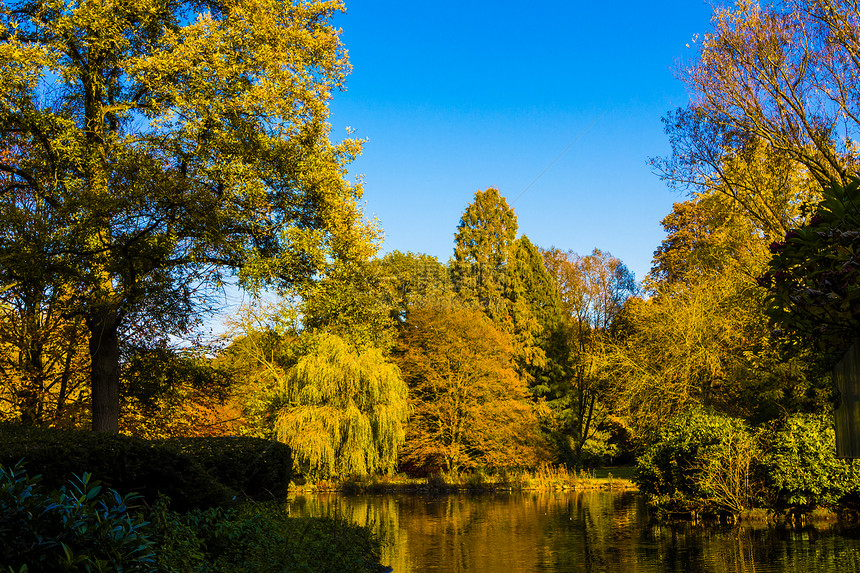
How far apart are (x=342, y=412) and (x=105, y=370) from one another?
1739cm

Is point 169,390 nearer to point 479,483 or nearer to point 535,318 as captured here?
point 479,483

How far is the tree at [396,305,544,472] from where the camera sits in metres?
33.1

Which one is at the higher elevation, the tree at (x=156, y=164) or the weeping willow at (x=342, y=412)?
the tree at (x=156, y=164)

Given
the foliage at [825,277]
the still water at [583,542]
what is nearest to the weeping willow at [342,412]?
the still water at [583,542]

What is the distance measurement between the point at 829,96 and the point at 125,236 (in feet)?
49.1

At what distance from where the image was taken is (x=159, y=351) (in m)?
14.3

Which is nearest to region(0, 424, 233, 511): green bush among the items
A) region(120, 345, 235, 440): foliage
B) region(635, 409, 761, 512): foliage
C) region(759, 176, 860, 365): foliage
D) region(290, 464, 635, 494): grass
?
region(759, 176, 860, 365): foliage

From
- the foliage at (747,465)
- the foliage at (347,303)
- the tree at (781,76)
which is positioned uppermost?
the tree at (781,76)

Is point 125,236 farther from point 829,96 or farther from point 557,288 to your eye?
point 557,288

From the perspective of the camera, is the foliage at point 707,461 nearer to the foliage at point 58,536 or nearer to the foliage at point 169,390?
the foliage at point 169,390

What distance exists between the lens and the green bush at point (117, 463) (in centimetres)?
659

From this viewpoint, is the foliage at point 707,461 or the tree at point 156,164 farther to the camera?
the foliage at point 707,461

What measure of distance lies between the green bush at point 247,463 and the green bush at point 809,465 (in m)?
11.9

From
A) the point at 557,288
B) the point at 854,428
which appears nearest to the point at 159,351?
the point at 854,428
